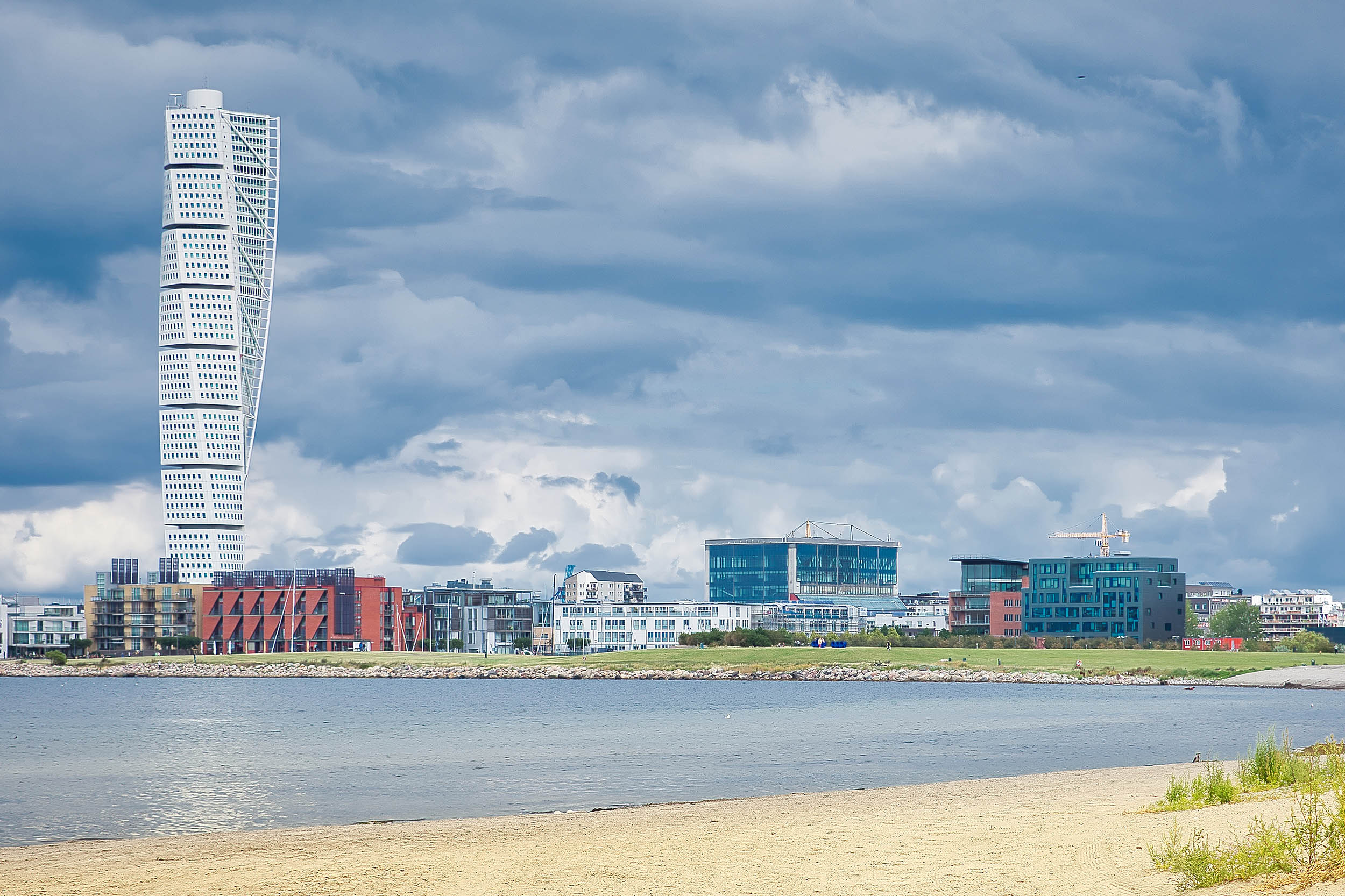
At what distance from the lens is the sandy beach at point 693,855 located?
2272 centimetres

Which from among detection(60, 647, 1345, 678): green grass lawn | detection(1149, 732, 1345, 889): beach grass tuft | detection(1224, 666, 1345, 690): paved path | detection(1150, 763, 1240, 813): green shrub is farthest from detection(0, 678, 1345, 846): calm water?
detection(60, 647, 1345, 678): green grass lawn

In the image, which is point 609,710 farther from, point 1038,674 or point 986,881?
point 986,881

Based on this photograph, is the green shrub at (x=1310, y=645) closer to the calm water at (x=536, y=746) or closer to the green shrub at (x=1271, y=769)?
the calm water at (x=536, y=746)

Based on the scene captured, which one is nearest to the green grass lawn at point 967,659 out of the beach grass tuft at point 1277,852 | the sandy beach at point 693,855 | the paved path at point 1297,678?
the paved path at point 1297,678

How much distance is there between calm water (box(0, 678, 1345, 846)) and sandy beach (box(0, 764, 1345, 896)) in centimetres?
654

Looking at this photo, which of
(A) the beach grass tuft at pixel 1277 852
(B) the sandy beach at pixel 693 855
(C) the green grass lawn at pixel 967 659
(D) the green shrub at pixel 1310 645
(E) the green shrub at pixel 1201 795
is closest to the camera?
(A) the beach grass tuft at pixel 1277 852

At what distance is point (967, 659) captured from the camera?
558 ft

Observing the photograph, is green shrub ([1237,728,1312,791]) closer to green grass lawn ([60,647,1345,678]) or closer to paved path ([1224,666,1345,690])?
paved path ([1224,666,1345,690])

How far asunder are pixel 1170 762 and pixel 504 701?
251 ft

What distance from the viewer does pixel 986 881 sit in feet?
71.5

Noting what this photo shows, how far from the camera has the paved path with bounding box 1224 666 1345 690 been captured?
414ft

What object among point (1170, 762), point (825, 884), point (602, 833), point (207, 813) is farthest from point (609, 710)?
point (825, 884)

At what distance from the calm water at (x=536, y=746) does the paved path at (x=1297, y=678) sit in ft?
18.4

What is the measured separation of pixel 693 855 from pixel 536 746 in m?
41.0
